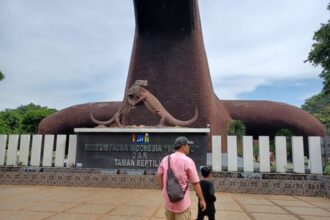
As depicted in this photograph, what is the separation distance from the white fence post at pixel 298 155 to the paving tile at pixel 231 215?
3.52 metres

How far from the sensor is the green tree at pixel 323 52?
1116cm

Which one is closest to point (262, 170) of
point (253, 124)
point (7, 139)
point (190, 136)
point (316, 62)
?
point (190, 136)

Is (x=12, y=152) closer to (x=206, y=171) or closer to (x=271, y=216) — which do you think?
(x=206, y=171)

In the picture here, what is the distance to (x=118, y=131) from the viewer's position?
8.29 meters

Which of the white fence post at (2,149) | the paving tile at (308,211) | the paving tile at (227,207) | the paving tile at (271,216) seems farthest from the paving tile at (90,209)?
the white fence post at (2,149)

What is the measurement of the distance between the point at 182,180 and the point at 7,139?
903 cm

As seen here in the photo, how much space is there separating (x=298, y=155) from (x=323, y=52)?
594cm

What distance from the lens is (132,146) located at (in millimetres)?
8203

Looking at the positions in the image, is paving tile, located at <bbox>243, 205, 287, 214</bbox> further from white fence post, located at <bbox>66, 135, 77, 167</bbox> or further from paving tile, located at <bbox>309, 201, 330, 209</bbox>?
white fence post, located at <bbox>66, 135, 77, 167</bbox>

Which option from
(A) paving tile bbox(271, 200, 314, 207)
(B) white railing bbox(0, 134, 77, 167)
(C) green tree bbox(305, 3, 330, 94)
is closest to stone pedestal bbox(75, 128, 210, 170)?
(B) white railing bbox(0, 134, 77, 167)

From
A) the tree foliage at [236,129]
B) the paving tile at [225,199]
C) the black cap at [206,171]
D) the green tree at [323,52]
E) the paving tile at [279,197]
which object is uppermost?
the green tree at [323,52]

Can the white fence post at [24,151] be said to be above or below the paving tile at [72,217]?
above

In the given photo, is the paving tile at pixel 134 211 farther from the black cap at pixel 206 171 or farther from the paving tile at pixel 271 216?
the paving tile at pixel 271 216

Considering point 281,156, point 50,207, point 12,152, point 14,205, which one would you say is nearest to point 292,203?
point 281,156
